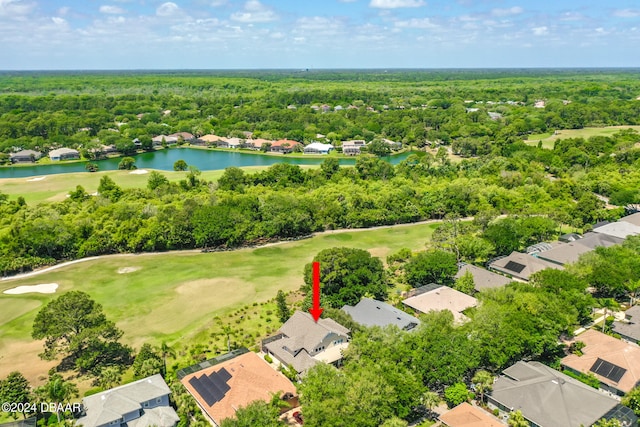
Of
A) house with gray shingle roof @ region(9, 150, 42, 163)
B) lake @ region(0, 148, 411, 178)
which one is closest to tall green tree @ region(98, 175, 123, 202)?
lake @ region(0, 148, 411, 178)

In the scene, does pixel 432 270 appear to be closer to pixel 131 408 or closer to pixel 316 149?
pixel 131 408

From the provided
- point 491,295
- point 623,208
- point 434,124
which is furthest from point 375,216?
point 434,124

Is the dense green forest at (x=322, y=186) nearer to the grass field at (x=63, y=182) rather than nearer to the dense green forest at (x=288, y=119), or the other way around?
the dense green forest at (x=288, y=119)

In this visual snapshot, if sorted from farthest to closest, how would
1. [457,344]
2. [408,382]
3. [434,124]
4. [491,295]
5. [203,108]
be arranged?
1. [203,108]
2. [434,124]
3. [491,295]
4. [457,344]
5. [408,382]

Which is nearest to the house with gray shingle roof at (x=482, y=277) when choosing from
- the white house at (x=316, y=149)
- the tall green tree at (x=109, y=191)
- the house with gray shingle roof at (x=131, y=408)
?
the house with gray shingle roof at (x=131, y=408)

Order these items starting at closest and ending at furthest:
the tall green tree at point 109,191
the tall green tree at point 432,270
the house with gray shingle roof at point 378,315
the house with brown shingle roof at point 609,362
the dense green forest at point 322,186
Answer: the house with brown shingle roof at point 609,362 → the house with gray shingle roof at point 378,315 → the tall green tree at point 432,270 → the dense green forest at point 322,186 → the tall green tree at point 109,191

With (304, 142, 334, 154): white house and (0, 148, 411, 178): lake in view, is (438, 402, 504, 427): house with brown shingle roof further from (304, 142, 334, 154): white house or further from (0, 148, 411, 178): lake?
(304, 142, 334, 154): white house

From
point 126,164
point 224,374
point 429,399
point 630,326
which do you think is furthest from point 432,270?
point 126,164

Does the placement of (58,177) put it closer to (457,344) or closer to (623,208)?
(457,344)
